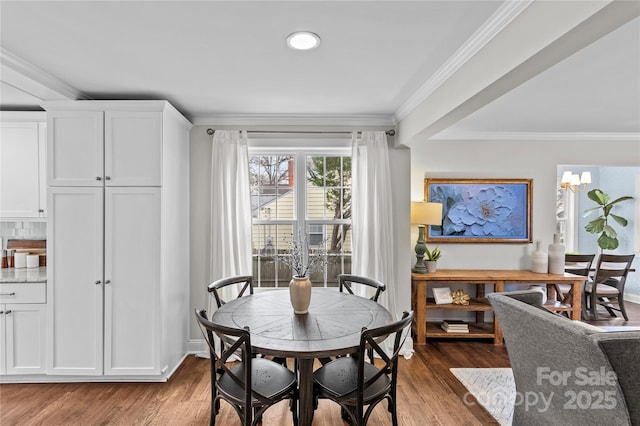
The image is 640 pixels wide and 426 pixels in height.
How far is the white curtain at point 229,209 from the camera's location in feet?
11.6

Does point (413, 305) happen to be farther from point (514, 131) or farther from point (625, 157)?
point (625, 157)

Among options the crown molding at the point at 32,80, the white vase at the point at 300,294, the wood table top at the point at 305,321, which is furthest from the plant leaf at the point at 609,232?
the crown molding at the point at 32,80

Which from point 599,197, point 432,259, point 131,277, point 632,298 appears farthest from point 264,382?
point 632,298

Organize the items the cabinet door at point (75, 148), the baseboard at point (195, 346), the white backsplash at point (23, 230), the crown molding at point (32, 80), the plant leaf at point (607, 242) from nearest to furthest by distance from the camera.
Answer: the crown molding at point (32, 80) → the cabinet door at point (75, 148) → the white backsplash at point (23, 230) → the baseboard at point (195, 346) → the plant leaf at point (607, 242)

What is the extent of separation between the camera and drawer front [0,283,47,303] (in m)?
2.92

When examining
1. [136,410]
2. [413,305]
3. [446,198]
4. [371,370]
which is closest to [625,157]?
[446,198]

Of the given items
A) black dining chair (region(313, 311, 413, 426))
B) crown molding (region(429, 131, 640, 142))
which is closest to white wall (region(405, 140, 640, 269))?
crown molding (region(429, 131, 640, 142))

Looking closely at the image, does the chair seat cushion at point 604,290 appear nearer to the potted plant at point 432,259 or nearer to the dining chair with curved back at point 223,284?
the potted plant at point 432,259

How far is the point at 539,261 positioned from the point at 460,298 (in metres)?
1.11

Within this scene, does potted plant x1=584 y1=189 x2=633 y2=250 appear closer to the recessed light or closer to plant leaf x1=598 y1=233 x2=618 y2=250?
plant leaf x1=598 y1=233 x2=618 y2=250

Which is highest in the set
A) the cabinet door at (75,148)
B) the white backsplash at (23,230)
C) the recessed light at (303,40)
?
the recessed light at (303,40)

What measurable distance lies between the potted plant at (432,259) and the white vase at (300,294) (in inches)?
88.8

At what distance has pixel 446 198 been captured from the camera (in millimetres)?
4535

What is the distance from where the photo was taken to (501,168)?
4.57 meters
